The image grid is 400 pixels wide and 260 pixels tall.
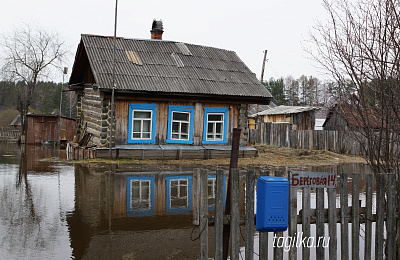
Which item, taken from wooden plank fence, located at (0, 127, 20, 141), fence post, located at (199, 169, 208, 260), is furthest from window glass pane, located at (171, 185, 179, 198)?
wooden plank fence, located at (0, 127, 20, 141)

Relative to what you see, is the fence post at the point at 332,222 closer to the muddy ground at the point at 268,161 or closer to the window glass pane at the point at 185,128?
the muddy ground at the point at 268,161

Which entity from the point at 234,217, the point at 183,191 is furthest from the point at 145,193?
the point at 234,217

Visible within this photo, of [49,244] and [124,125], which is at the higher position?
[124,125]

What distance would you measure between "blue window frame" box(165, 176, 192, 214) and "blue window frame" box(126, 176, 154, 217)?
1.50 ft

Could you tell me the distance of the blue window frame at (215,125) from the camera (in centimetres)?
2102

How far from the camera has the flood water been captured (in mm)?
6195

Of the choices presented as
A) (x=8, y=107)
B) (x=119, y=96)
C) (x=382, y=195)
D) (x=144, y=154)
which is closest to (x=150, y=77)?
(x=119, y=96)

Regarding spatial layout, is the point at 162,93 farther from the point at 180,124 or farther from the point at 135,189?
the point at 135,189

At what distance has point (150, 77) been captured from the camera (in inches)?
789

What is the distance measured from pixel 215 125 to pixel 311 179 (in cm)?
1650

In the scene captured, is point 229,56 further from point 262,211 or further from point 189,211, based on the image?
point 262,211

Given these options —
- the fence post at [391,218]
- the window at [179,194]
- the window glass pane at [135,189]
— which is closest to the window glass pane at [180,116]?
the window at [179,194]

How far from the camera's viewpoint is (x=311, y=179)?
16.0ft

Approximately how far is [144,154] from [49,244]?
12.8 m
